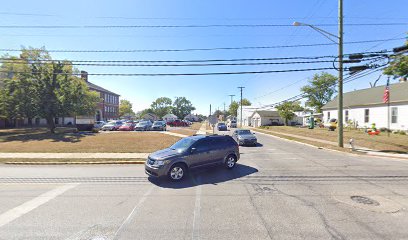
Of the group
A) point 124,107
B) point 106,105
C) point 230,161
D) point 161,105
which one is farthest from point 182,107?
point 230,161

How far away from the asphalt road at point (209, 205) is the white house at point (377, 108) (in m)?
22.1

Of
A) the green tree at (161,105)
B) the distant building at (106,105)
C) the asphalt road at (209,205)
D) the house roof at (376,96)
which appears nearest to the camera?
the asphalt road at (209,205)

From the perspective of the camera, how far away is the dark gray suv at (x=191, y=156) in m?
7.67

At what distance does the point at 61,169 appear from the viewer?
9.81 metres

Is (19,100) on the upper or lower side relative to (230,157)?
upper

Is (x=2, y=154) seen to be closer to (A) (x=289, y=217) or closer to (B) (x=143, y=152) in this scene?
(B) (x=143, y=152)

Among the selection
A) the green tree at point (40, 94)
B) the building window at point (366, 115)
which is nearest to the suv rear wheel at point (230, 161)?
the green tree at point (40, 94)

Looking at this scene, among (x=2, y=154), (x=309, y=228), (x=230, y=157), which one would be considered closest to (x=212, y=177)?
(x=230, y=157)

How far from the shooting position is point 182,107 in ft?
462

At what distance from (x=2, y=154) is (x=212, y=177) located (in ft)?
46.5

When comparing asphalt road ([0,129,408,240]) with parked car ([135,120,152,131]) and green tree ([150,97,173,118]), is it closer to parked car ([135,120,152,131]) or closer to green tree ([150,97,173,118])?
parked car ([135,120,152,131])

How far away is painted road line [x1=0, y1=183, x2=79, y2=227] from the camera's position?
4910 mm

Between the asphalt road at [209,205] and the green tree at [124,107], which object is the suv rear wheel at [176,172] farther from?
the green tree at [124,107]

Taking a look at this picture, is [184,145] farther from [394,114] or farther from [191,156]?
[394,114]
